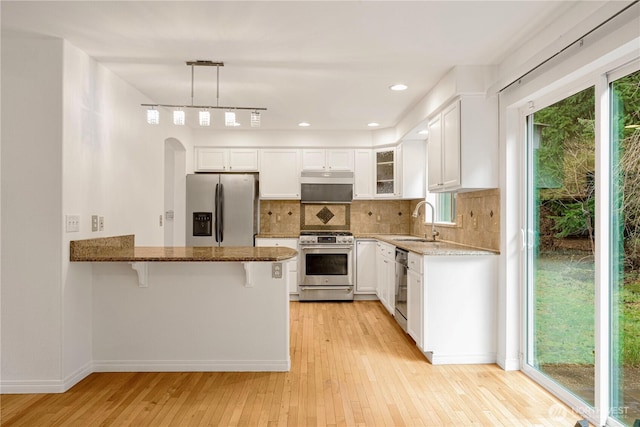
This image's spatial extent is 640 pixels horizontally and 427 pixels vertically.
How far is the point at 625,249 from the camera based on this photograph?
2.31 meters

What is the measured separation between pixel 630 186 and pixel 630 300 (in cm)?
59

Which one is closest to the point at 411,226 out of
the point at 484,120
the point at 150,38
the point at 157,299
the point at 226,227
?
the point at 226,227

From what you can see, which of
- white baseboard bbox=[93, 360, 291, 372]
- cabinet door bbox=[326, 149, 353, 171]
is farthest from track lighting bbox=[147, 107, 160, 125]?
cabinet door bbox=[326, 149, 353, 171]

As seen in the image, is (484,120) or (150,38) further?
(484,120)

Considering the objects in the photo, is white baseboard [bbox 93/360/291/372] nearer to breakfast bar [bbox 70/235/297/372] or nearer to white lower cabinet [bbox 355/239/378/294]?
breakfast bar [bbox 70/235/297/372]

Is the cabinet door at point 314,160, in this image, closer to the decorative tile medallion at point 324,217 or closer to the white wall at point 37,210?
the decorative tile medallion at point 324,217

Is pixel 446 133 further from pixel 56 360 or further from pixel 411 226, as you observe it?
pixel 56 360

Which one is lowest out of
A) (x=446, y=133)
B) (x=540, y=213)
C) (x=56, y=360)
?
(x=56, y=360)

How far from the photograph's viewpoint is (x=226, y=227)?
5934mm

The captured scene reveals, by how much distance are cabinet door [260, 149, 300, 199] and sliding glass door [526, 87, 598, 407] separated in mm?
3566

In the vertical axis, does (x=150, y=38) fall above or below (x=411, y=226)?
above

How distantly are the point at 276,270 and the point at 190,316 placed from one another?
749 millimetres

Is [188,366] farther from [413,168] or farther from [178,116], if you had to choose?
[413,168]

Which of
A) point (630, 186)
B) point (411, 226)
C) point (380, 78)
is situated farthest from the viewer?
point (411, 226)
